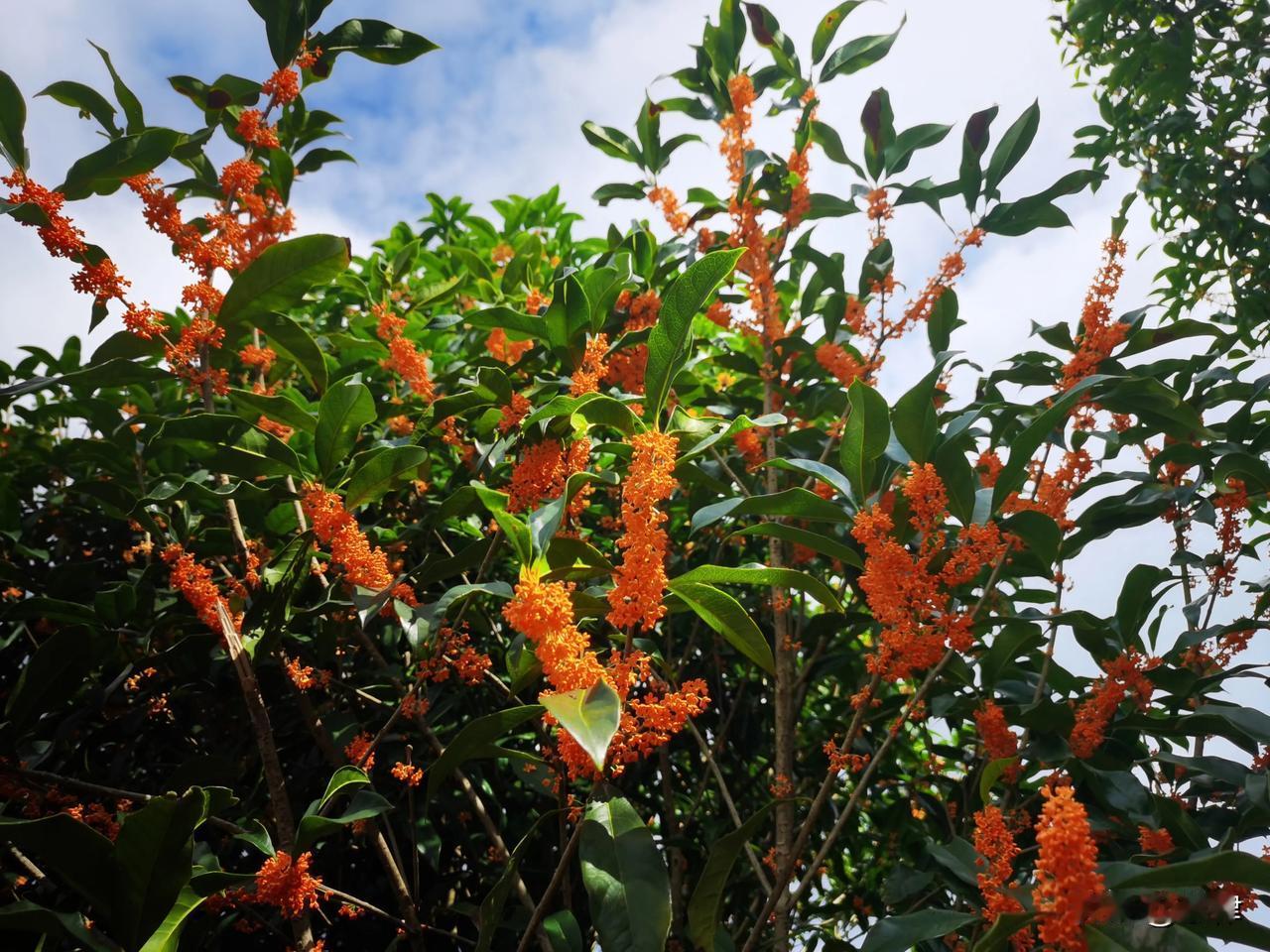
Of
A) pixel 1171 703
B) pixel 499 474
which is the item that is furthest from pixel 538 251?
pixel 1171 703

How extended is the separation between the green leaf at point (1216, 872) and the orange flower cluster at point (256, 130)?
6.99 ft

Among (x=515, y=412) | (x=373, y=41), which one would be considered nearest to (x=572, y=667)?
(x=515, y=412)

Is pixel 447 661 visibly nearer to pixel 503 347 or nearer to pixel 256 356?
pixel 256 356

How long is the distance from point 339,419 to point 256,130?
2.51ft

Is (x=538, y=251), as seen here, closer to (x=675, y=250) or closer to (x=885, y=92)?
(x=675, y=250)

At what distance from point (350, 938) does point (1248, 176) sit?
13.5 ft

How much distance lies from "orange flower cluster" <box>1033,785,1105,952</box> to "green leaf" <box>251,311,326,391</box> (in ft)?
5.22

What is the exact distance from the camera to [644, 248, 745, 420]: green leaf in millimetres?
1427

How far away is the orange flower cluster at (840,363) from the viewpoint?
2.36m

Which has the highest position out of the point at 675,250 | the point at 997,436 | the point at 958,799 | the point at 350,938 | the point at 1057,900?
the point at 675,250

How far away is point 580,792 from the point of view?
2494mm

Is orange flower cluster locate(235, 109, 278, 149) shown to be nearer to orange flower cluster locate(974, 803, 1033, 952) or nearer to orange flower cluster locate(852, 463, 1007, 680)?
orange flower cluster locate(852, 463, 1007, 680)

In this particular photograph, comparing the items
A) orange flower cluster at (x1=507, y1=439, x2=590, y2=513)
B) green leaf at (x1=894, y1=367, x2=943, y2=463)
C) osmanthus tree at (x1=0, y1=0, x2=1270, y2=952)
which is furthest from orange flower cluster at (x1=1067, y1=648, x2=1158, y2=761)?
orange flower cluster at (x1=507, y1=439, x2=590, y2=513)

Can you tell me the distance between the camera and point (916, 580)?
1479 mm
